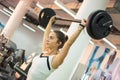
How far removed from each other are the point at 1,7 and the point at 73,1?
681 cm

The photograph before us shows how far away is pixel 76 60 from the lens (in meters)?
5.26

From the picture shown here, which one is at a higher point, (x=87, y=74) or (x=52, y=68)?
(x=52, y=68)

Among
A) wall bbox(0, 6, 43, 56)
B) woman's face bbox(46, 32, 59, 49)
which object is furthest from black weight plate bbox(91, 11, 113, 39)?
wall bbox(0, 6, 43, 56)

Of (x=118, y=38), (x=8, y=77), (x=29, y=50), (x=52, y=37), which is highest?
(x=52, y=37)

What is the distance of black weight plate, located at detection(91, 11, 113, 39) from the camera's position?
2676 mm

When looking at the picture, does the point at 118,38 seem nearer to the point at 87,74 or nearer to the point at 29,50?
the point at 87,74

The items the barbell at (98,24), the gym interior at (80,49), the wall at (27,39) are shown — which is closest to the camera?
the barbell at (98,24)

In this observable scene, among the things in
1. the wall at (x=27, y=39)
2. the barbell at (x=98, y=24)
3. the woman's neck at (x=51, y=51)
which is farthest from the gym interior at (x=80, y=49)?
the wall at (x=27, y=39)

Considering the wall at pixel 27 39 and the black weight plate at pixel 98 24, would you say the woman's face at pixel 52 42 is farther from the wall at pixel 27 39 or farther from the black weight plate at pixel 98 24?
the wall at pixel 27 39

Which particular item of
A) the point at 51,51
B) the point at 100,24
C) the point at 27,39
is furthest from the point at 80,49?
the point at 27,39

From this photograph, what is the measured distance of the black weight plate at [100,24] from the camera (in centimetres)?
268

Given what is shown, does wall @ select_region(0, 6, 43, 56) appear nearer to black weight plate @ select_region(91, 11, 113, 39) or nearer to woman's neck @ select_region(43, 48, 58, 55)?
woman's neck @ select_region(43, 48, 58, 55)

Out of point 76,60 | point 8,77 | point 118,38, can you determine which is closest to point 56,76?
point 76,60

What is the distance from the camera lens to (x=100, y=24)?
2.74m
